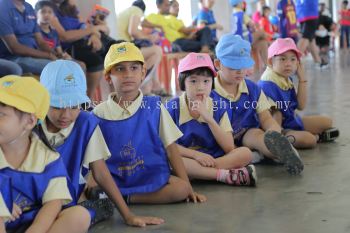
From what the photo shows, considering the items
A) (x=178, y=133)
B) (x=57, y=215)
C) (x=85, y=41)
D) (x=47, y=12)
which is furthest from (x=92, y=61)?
(x=57, y=215)

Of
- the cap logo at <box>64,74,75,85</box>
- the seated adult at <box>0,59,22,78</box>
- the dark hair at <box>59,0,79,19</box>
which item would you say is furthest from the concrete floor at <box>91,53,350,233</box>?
the dark hair at <box>59,0,79,19</box>

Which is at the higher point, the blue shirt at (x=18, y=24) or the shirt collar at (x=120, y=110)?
the blue shirt at (x=18, y=24)

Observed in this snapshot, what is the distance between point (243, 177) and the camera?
248 centimetres

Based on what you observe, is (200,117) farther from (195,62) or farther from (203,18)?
(203,18)

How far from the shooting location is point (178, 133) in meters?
→ 2.32

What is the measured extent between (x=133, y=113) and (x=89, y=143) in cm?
31

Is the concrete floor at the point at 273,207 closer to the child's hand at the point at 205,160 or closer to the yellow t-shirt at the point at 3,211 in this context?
the child's hand at the point at 205,160

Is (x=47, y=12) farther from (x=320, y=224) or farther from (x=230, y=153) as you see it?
(x=320, y=224)

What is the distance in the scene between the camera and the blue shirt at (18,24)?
3742 mm

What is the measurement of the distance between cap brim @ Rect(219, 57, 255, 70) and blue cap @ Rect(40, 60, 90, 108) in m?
1.05

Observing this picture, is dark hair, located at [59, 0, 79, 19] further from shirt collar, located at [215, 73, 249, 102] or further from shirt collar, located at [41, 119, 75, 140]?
shirt collar, located at [41, 119, 75, 140]

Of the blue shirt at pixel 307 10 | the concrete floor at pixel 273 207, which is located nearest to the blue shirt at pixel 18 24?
the concrete floor at pixel 273 207

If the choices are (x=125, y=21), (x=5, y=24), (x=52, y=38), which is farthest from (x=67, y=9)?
(x=125, y=21)

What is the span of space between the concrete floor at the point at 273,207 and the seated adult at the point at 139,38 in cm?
309
